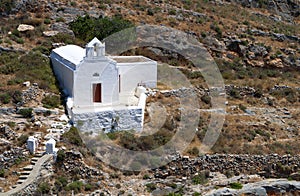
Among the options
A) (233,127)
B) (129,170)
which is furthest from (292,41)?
(129,170)

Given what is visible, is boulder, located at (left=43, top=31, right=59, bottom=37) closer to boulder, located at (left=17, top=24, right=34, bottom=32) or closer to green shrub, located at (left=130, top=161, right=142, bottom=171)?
boulder, located at (left=17, top=24, right=34, bottom=32)

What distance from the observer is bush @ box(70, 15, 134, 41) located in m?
31.1

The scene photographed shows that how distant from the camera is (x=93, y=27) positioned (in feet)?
102

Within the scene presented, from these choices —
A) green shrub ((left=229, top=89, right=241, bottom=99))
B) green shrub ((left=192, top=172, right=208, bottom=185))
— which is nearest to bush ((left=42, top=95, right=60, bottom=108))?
green shrub ((left=192, top=172, right=208, bottom=185))

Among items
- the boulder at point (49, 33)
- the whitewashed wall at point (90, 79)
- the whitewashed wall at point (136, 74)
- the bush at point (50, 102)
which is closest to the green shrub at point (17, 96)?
the bush at point (50, 102)

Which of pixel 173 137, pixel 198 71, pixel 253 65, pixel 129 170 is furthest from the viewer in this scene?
pixel 253 65

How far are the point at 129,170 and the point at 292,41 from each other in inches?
906

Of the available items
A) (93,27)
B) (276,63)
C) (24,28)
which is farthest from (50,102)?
(276,63)

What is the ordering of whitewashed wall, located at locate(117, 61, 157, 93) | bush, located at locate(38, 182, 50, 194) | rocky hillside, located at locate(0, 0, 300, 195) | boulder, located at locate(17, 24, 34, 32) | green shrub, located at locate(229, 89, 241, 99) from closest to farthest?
1. bush, located at locate(38, 182, 50, 194)
2. rocky hillside, located at locate(0, 0, 300, 195)
3. whitewashed wall, located at locate(117, 61, 157, 93)
4. green shrub, located at locate(229, 89, 241, 99)
5. boulder, located at locate(17, 24, 34, 32)

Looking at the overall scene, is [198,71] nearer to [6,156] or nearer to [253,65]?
[253,65]

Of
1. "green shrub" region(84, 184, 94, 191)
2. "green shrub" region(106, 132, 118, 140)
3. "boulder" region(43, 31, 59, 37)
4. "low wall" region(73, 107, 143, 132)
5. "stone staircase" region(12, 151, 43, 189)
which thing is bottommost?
"green shrub" region(84, 184, 94, 191)

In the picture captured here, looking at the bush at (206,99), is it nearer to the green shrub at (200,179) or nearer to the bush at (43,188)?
the green shrub at (200,179)

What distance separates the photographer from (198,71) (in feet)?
100

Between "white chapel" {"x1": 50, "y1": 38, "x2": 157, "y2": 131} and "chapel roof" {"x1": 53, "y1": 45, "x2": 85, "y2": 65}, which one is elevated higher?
"chapel roof" {"x1": 53, "y1": 45, "x2": 85, "y2": 65}
